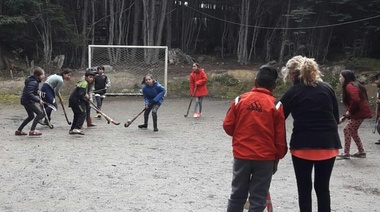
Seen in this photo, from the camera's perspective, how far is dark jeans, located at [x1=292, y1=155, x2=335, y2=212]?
14.4ft

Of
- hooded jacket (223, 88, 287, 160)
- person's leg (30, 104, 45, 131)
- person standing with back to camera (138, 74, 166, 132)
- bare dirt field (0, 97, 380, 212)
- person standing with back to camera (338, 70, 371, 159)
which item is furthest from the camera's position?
person standing with back to camera (138, 74, 166, 132)

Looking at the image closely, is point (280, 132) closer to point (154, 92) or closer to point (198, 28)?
point (154, 92)

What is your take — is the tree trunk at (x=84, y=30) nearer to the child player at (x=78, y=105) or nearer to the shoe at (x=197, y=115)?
the shoe at (x=197, y=115)

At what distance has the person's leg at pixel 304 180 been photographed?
173 inches

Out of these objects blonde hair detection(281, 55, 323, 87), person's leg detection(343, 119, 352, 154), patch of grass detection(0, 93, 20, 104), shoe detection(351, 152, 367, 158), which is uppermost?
blonde hair detection(281, 55, 323, 87)

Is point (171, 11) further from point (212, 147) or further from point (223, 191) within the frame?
point (223, 191)

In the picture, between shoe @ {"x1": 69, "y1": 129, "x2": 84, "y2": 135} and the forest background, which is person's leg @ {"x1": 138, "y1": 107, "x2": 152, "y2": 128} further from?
the forest background

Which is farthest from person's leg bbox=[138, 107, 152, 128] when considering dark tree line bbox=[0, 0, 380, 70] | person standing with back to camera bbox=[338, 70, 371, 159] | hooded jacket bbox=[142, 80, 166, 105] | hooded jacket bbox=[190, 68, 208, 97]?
dark tree line bbox=[0, 0, 380, 70]

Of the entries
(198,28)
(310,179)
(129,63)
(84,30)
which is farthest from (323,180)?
(198,28)

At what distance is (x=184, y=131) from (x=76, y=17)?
13.9 meters

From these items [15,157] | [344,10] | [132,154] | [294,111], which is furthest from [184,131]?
[344,10]

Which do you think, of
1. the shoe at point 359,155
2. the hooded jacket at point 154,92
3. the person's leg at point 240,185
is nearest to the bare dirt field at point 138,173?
the shoe at point 359,155

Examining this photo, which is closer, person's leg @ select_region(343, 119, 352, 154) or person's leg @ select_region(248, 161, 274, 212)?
person's leg @ select_region(248, 161, 274, 212)

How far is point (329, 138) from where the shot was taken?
4.39 m
